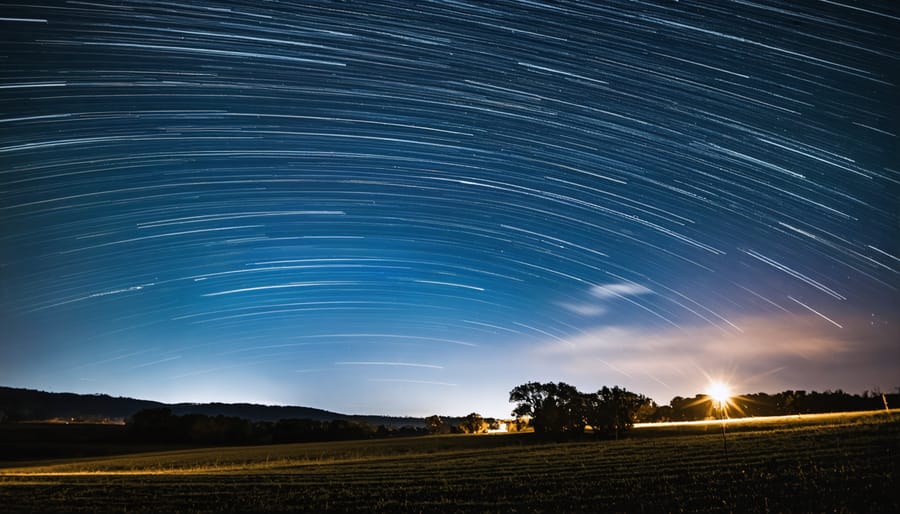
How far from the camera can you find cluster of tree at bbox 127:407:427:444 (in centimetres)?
9294

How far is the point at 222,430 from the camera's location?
93.4 metres

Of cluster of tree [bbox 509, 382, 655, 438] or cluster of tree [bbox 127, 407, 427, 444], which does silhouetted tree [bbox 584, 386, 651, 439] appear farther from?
cluster of tree [bbox 127, 407, 427, 444]

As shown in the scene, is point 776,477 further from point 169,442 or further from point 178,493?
point 169,442

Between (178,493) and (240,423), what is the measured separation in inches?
3127

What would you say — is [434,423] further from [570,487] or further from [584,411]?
[570,487]

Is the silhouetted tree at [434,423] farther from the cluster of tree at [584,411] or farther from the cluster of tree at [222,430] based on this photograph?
the cluster of tree at [584,411]

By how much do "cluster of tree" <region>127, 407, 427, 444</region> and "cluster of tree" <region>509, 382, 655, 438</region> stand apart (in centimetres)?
3913

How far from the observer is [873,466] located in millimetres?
21000

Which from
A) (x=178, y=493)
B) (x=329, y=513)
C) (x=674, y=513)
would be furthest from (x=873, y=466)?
(x=178, y=493)

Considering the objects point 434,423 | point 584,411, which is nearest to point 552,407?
point 584,411

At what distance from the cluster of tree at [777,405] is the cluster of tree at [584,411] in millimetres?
40152

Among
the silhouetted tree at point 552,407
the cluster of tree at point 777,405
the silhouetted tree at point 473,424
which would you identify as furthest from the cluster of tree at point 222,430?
the cluster of tree at point 777,405

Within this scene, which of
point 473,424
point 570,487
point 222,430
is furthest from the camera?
point 473,424

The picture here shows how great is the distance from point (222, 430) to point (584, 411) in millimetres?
61665
